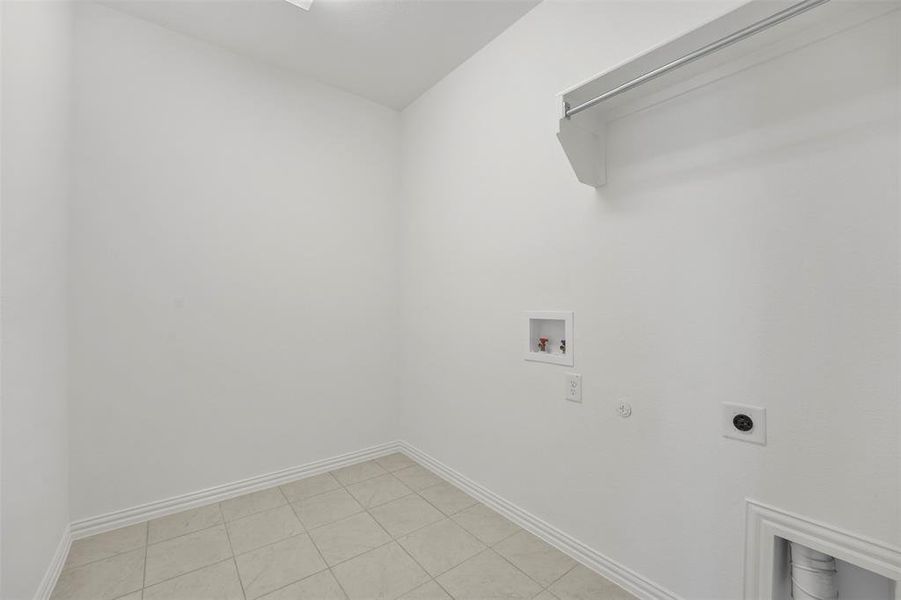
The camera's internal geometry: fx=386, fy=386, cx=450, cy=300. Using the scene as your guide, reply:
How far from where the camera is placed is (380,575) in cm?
168

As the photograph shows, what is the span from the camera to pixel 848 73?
1.08m

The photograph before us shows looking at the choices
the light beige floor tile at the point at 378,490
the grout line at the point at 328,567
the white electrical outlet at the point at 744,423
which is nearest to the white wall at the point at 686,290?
the white electrical outlet at the point at 744,423

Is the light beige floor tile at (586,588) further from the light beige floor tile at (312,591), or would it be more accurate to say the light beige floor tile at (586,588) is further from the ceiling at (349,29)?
the ceiling at (349,29)

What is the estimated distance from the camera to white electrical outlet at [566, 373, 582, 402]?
1.76 metres

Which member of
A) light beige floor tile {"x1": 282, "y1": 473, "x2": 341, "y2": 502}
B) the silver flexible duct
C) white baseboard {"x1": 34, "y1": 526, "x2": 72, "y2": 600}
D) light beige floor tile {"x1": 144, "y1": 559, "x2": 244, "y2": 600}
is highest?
the silver flexible duct

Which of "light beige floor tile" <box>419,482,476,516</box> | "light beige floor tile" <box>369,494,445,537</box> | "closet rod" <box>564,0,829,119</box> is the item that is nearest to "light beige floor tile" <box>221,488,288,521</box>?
"light beige floor tile" <box>369,494,445,537</box>

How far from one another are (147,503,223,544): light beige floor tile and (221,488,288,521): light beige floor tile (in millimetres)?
50

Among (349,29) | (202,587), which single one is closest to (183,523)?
(202,587)

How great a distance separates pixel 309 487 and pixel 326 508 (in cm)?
32

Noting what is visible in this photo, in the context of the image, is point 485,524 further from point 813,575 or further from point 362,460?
point 813,575

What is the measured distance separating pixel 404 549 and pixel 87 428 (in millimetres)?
1725

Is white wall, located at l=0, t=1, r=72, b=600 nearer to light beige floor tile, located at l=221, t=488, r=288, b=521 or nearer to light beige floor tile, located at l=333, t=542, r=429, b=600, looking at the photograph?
light beige floor tile, located at l=221, t=488, r=288, b=521

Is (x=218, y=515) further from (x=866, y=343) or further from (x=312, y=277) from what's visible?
(x=866, y=343)

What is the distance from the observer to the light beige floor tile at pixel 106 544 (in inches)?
70.5
